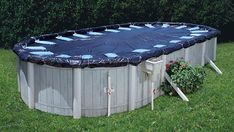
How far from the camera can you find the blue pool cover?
8.88m

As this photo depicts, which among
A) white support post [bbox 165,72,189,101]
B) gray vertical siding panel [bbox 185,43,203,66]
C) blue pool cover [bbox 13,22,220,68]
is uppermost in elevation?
blue pool cover [bbox 13,22,220,68]

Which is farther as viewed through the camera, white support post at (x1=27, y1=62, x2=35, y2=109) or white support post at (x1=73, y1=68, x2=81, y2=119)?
white support post at (x1=27, y1=62, x2=35, y2=109)

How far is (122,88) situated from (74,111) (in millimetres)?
1100

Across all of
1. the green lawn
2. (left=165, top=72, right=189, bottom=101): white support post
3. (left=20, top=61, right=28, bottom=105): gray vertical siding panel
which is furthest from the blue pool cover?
the green lawn

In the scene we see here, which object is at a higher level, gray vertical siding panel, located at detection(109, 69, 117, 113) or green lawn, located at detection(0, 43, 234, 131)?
gray vertical siding panel, located at detection(109, 69, 117, 113)

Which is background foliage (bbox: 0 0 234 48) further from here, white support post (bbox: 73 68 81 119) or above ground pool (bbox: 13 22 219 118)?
white support post (bbox: 73 68 81 119)

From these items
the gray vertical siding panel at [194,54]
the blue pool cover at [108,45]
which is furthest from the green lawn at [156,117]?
the gray vertical siding panel at [194,54]

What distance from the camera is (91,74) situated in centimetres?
877

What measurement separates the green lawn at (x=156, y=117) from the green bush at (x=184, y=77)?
0.20 metres

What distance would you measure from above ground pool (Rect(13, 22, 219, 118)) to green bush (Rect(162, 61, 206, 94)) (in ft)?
0.69

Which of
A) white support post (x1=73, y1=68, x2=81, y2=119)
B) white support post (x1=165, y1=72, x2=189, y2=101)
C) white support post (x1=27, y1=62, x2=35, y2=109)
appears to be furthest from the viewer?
white support post (x1=165, y1=72, x2=189, y2=101)

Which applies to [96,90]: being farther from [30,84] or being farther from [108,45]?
[108,45]

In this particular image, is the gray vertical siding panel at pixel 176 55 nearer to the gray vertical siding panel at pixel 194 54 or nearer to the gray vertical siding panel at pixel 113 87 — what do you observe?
the gray vertical siding panel at pixel 194 54

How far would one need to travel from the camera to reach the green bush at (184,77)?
33.4 ft
